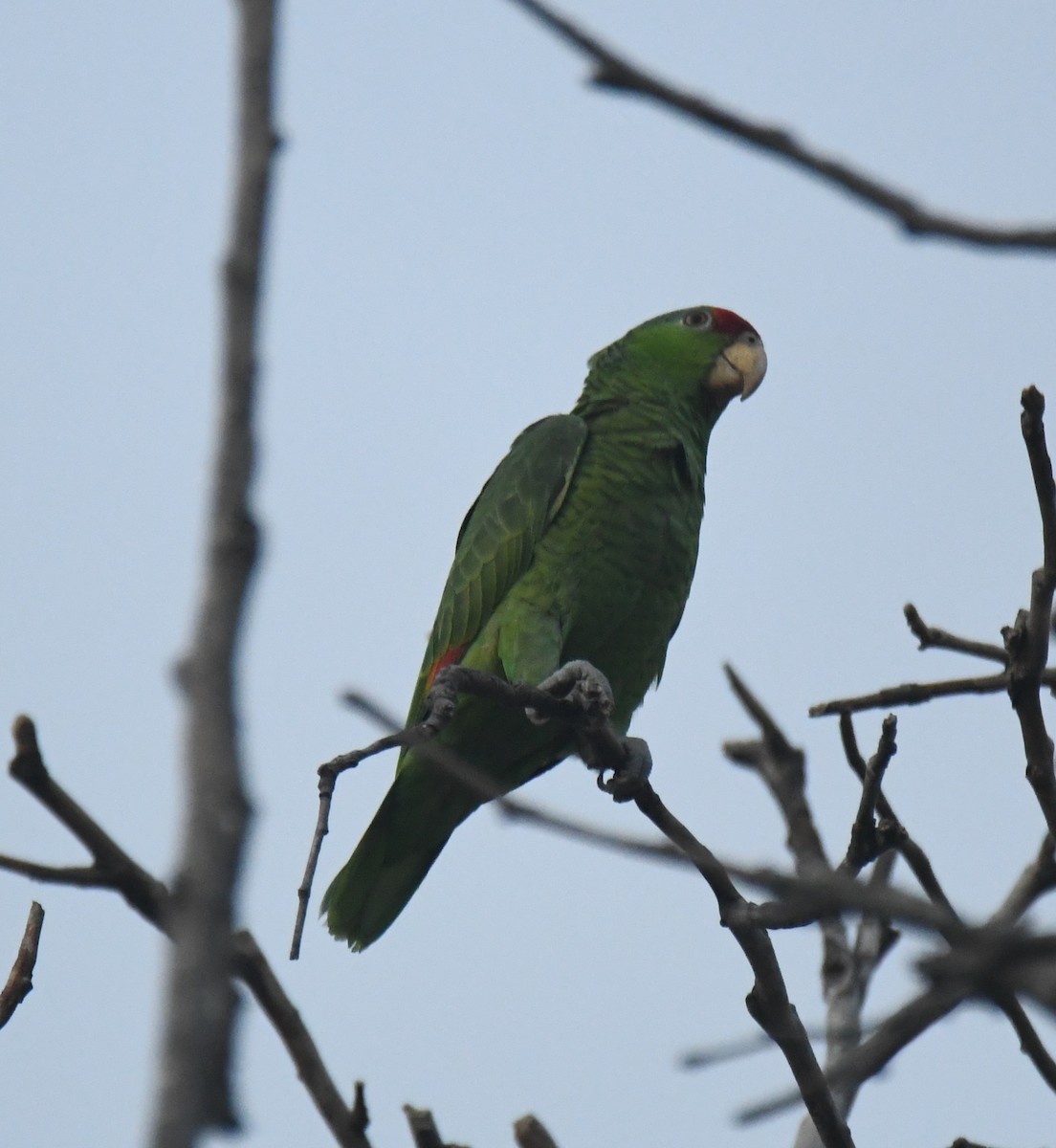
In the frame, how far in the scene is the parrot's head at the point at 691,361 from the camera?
528 centimetres

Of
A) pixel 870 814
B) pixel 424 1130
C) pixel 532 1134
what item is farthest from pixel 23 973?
pixel 870 814

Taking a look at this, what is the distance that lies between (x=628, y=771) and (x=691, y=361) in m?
2.27

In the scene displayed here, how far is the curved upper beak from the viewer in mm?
5359

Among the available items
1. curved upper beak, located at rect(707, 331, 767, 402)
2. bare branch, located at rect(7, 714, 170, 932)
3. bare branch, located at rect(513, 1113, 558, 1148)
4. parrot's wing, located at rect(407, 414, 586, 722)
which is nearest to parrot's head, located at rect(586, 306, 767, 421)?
curved upper beak, located at rect(707, 331, 767, 402)

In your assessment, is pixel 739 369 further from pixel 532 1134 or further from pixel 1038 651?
pixel 532 1134

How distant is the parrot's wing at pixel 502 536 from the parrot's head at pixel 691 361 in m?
0.41

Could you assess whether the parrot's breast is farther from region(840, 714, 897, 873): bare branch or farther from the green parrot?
region(840, 714, 897, 873): bare branch

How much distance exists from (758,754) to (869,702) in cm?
140

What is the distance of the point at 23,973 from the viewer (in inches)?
81.7

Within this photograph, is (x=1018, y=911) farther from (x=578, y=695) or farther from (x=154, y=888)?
(x=154, y=888)

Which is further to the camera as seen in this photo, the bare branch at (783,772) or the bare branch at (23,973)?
the bare branch at (783,772)

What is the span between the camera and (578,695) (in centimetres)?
376

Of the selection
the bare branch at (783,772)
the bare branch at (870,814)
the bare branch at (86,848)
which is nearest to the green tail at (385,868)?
the bare branch at (783,772)

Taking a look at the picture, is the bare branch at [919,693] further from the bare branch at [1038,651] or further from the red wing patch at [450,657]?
the red wing patch at [450,657]
